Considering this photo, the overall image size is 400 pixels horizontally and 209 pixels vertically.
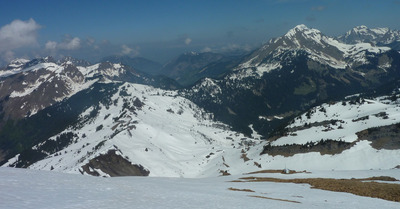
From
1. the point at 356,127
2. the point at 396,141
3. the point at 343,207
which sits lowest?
the point at 343,207

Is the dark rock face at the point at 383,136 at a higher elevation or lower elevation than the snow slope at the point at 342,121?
lower

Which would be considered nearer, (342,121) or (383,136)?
(383,136)

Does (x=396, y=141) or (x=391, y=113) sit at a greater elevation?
(x=391, y=113)

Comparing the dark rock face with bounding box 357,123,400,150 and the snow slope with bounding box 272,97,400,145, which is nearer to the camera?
the dark rock face with bounding box 357,123,400,150

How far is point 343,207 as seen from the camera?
97.5 feet

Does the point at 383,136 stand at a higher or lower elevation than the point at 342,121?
lower

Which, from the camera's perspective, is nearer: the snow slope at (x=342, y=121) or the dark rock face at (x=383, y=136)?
the dark rock face at (x=383, y=136)

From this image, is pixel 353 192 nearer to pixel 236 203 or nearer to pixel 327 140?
pixel 236 203

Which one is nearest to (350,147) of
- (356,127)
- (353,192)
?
(356,127)

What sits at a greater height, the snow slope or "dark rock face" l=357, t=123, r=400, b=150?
the snow slope

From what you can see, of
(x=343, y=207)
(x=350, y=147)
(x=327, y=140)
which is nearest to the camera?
(x=343, y=207)

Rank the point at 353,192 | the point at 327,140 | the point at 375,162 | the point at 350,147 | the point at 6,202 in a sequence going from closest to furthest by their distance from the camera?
the point at 6,202, the point at 353,192, the point at 375,162, the point at 350,147, the point at 327,140

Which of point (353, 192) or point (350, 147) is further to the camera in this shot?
point (350, 147)

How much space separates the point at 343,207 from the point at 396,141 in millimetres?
110120
